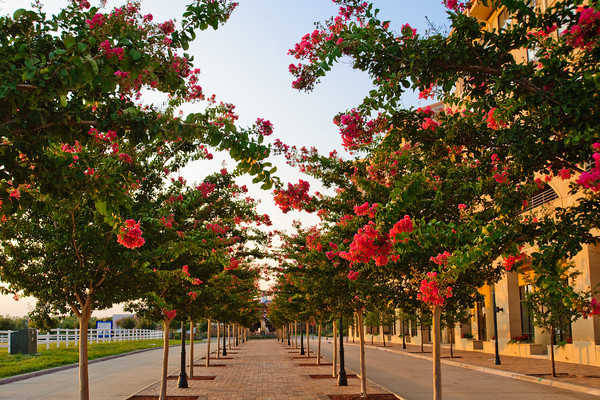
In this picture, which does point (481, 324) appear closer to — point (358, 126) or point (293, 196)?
point (293, 196)

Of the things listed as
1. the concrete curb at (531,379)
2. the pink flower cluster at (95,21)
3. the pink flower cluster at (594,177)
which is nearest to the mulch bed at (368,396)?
the concrete curb at (531,379)

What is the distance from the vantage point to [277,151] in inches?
427

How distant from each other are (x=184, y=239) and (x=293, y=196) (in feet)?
8.13

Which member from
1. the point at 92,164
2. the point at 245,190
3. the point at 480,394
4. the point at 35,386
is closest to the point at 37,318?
the point at 92,164

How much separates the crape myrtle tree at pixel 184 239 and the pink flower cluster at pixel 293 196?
1603 mm

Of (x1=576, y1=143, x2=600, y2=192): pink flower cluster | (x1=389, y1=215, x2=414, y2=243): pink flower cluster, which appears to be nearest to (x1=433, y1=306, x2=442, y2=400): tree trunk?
(x1=389, y1=215, x2=414, y2=243): pink flower cluster

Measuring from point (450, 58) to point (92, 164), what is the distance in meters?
4.47

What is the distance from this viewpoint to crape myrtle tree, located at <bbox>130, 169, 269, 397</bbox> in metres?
9.96

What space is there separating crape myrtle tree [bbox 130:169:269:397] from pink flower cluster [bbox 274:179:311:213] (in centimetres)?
160

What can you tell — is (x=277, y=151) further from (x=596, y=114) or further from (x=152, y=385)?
(x=152, y=385)

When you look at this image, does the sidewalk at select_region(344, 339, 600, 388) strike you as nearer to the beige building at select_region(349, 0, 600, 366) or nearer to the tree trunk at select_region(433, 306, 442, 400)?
the beige building at select_region(349, 0, 600, 366)

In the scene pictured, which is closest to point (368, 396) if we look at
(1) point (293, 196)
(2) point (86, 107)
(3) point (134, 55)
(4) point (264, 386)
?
(4) point (264, 386)

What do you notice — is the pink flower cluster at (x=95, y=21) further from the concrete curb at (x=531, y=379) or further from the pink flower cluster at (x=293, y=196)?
the concrete curb at (x=531, y=379)

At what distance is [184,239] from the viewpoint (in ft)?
34.0
